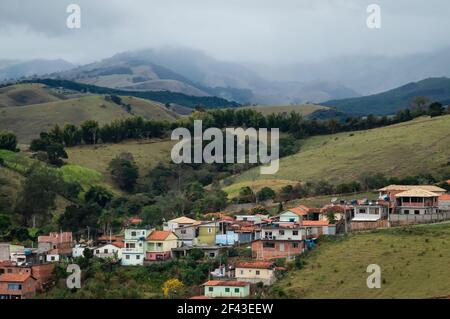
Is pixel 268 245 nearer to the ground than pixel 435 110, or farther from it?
nearer to the ground

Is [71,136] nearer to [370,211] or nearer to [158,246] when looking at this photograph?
[158,246]

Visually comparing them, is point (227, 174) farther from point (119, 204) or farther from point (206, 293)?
point (206, 293)

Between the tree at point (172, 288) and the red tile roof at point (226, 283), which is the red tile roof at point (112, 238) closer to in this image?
the tree at point (172, 288)

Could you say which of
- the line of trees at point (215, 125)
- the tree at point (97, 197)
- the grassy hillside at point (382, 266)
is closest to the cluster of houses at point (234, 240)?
the grassy hillside at point (382, 266)

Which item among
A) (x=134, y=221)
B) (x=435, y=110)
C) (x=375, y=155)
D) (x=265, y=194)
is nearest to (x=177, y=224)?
(x=134, y=221)

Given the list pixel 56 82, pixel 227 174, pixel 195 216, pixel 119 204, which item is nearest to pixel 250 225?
pixel 195 216

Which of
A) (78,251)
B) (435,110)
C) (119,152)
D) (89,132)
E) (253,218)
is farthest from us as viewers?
(89,132)
